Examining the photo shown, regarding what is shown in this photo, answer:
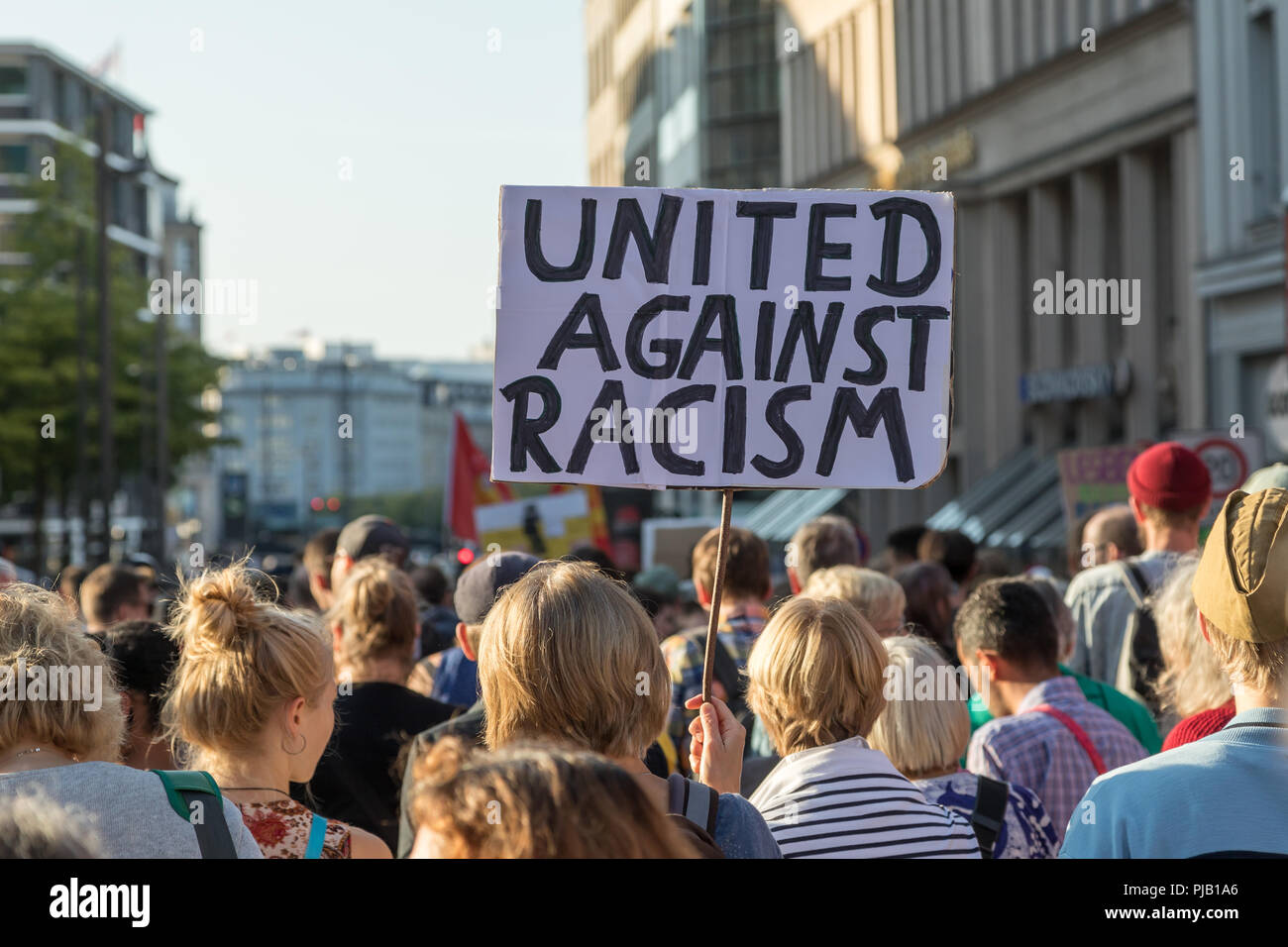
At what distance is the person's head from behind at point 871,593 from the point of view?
5.60 m

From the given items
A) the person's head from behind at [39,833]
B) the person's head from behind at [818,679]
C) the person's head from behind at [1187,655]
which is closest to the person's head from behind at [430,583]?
the person's head from behind at [1187,655]

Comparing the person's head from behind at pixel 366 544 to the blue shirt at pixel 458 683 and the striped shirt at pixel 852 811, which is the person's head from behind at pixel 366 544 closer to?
the blue shirt at pixel 458 683

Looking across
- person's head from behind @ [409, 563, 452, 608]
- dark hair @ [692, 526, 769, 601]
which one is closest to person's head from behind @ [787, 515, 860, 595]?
dark hair @ [692, 526, 769, 601]

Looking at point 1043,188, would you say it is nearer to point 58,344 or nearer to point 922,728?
point 58,344

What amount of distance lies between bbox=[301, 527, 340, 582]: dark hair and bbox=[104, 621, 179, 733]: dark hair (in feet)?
11.9

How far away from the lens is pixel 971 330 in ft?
114

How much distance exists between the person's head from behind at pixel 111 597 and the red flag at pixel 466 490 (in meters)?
9.48

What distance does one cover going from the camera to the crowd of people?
108 inches

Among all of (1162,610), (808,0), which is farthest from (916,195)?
(808,0)

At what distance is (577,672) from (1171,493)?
13.0ft

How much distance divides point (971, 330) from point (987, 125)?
13.4 feet

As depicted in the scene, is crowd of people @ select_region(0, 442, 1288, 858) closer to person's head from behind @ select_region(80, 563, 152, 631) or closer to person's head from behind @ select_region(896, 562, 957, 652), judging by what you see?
person's head from behind @ select_region(896, 562, 957, 652)

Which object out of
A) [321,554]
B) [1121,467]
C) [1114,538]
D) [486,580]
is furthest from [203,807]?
[1121,467]

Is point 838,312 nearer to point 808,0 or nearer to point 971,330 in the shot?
point 971,330
